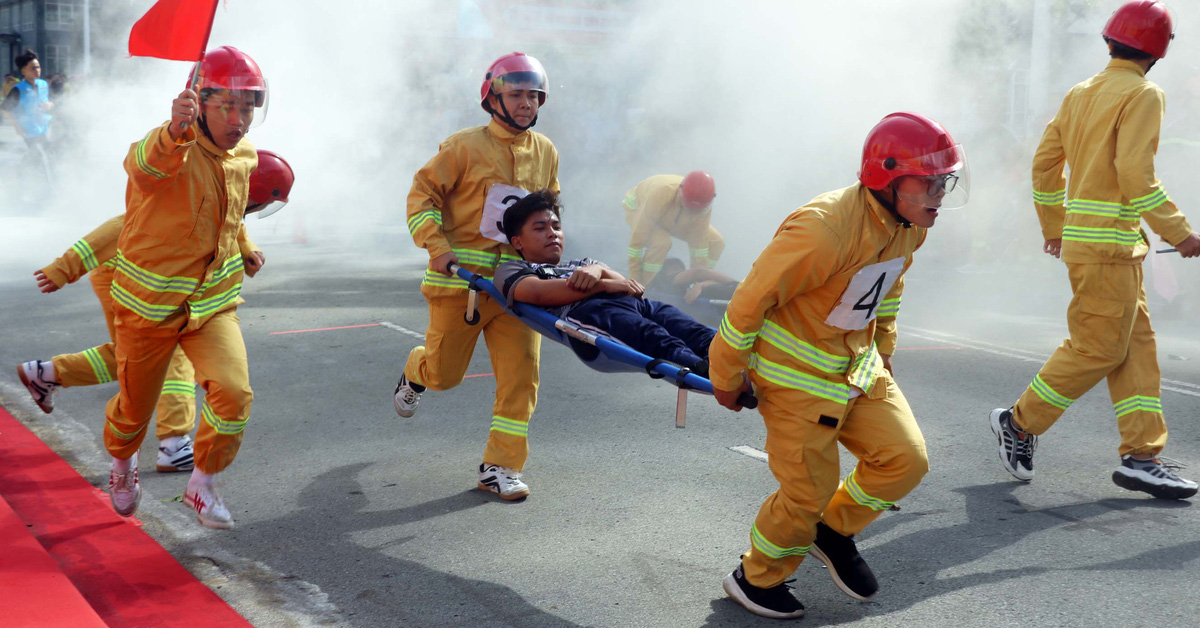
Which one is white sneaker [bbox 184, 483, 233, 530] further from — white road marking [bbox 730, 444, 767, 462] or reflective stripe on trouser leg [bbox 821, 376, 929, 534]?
white road marking [bbox 730, 444, 767, 462]

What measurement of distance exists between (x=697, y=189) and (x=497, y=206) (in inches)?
167

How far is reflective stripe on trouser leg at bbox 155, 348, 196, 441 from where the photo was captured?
4.87 metres

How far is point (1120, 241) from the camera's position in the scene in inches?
175

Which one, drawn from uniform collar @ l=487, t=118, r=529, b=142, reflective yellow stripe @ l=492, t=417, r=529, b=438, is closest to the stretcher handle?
reflective yellow stripe @ l=492, t=417, r=529, b=438

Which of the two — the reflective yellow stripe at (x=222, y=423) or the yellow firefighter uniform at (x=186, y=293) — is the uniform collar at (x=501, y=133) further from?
the reflective yellow stripe at (x=222, y=423)

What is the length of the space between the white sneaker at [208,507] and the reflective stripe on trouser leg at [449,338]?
1.15 metres

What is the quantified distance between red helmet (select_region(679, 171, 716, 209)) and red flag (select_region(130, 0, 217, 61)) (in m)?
Answer: 5.60

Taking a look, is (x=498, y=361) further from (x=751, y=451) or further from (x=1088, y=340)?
(x=1088, y=340)

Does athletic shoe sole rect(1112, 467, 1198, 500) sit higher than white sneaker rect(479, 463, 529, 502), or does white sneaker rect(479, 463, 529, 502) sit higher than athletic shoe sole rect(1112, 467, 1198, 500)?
athletic shoe sole rect(1112, 467, 1198, 500)

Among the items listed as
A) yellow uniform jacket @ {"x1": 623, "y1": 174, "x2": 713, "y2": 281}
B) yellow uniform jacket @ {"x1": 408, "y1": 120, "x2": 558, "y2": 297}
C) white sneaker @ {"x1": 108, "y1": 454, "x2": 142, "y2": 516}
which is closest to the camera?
white sneaker @ {"x1": 108, "y1": 454, "x2": 142, "y2": 516}

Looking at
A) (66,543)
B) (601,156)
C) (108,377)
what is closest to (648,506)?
(66,543)

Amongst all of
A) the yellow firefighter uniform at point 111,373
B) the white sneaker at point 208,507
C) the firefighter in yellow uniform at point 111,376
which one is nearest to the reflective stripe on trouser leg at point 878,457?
Result: the white sneaker at point 208,507

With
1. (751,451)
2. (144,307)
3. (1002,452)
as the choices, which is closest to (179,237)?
(144,307)

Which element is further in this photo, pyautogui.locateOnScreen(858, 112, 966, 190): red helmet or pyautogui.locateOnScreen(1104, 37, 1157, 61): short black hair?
pyautogui.locateOnScreen(1104, 37, 1157, 61): short black hair
